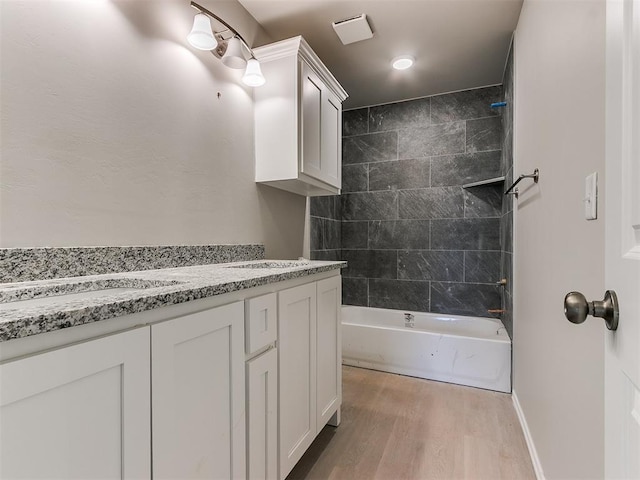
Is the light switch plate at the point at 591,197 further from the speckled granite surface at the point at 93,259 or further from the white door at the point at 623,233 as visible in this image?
the speckled granite surface at the point at 93,259

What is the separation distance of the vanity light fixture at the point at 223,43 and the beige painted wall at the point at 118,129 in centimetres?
11

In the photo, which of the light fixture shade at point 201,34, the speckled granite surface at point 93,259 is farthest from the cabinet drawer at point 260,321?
the light fixture shade at point 201,34

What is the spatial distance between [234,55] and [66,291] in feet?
4.20

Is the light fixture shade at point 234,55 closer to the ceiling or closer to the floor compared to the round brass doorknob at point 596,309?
closer to the ceiling

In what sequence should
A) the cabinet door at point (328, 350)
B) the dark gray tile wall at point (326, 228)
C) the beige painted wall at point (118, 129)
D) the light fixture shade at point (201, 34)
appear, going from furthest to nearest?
the dark gray tile wall at point (326, 228) < the cabinet door at point (328, 350) < the light fixture shade at point (201, 34) < the beige painted wall at point (118, 129)

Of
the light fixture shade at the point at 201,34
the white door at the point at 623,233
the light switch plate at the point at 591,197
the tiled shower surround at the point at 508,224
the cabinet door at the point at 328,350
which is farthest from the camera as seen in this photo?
the tiled shower surround at the point at 508,224

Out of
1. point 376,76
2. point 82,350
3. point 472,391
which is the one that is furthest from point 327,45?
point 472,391

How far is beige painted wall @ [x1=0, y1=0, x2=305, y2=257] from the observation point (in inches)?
38.4

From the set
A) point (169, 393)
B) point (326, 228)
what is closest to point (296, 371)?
point (169, 393)

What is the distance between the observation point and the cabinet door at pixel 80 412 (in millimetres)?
506

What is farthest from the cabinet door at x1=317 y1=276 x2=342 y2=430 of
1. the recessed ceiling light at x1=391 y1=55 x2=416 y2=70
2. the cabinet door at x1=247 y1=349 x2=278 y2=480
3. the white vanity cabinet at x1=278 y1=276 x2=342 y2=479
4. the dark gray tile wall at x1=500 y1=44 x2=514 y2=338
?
the recessed ceiling light at x1=391 y1=55 x2=416 y2=70

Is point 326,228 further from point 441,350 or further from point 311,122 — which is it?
point 441,350

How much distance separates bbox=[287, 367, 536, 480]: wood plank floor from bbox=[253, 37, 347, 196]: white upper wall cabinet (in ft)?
4.78

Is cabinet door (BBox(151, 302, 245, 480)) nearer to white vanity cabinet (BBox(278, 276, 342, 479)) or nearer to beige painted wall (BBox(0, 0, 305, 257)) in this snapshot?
white vanity cabinet (BBox(278, 276, 342, 479))
